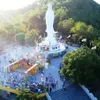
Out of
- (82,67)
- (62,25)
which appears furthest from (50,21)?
(82,67)

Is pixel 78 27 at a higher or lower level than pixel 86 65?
higher

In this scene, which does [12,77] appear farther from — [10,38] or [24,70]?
[10,38]

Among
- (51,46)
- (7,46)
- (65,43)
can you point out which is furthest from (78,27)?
(7,46)

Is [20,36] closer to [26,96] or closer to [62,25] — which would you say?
[62,25]

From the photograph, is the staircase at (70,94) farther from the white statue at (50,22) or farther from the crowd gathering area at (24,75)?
the white statue at (50,22)

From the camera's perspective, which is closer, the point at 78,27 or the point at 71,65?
the point at 71,65

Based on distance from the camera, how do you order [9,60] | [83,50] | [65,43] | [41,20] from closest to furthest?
[83,50], [9,60], [65,43], [41,20]
